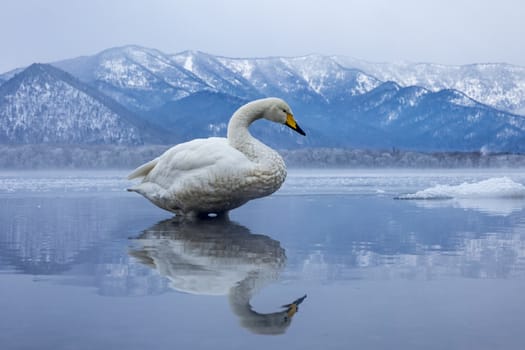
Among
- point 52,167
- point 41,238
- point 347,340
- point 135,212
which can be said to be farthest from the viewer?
point 52,167

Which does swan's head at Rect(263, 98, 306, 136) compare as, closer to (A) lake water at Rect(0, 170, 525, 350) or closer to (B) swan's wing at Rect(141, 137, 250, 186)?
(B) swan's wing at Rect(141, 137, 250, 186)

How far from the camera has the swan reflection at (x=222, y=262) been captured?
12.9ft

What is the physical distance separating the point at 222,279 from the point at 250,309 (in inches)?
38.5

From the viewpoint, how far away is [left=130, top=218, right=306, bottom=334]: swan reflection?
3.93m

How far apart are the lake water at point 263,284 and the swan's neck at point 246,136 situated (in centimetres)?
97

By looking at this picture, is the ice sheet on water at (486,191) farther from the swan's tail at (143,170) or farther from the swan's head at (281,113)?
the swan's tail at (143,170)

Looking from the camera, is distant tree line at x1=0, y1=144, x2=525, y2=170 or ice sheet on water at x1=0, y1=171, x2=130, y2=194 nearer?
ice sheet on water at x1=0, y1=171, x2=130, y2=194

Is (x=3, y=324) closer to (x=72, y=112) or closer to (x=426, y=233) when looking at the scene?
(x=426, y=233)

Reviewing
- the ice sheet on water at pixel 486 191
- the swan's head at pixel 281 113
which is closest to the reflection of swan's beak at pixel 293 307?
the swan's head at pixel 281 113

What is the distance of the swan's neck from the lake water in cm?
97

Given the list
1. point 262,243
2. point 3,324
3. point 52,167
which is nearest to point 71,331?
point 3,324

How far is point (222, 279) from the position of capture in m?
4.93

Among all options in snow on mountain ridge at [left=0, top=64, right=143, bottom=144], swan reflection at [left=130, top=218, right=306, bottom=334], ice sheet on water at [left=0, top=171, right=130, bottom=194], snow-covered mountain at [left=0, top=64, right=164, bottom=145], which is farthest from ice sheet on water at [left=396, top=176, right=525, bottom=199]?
snow on mountain ridge at [left=0, top=64, right=143, bottom=144]

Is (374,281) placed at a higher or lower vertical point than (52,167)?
higher
